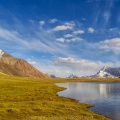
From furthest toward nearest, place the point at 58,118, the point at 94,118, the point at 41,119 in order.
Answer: the point at 94,118 → the point at 58,118 → the point at 41,119

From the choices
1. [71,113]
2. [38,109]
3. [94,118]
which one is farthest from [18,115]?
[94,118]

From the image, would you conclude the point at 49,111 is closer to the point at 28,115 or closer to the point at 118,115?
the point at 28,115

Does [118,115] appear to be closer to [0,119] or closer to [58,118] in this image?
[58,118]

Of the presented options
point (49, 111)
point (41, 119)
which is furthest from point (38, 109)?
point (41, 119)

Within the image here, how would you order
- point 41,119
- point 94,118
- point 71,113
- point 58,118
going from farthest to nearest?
point 71,113
point 94,118
point 58,118
point 41,119

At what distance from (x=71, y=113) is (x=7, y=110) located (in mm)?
13459

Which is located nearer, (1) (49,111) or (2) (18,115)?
(2) (18,115)

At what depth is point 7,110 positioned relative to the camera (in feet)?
138

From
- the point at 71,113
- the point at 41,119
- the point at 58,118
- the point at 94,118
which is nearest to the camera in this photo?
the point at 41,119

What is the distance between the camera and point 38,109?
44.4m

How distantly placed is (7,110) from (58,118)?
37.3ft

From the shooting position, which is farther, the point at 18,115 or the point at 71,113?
the point at 71,113

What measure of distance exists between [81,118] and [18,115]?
1220 cm

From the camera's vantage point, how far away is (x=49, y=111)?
43.8 m
